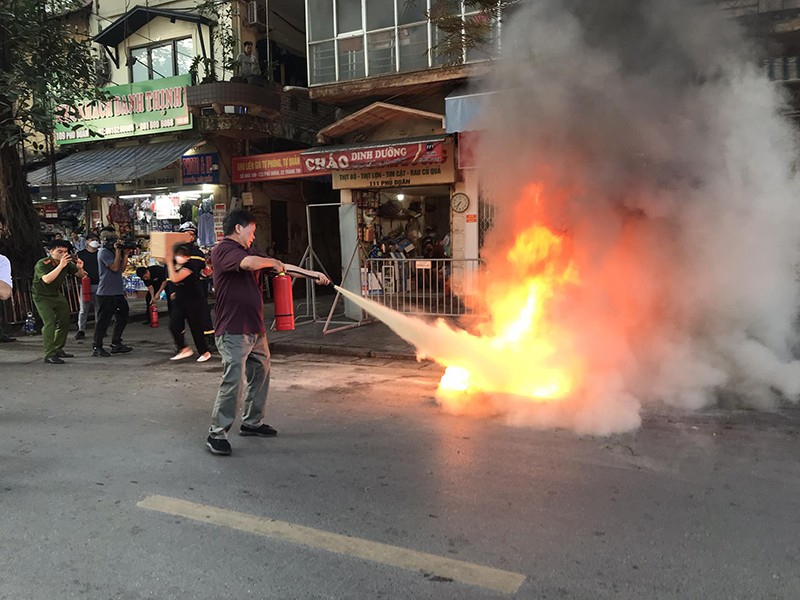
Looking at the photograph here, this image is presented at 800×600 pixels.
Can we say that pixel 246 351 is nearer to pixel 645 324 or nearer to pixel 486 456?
pixel 486 456

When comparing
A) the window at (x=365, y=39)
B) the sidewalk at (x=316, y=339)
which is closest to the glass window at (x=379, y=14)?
the window at (x=365, y=39)

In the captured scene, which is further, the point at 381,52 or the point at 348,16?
the point at 348,16

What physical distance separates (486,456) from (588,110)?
3.19 metres

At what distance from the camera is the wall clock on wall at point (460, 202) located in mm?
11953

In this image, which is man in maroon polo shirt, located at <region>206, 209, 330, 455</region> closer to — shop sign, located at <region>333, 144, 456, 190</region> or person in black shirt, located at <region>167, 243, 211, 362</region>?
person in black shirt, located at <region>167, 243, 211, 362</region>

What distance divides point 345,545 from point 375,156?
31.7ft

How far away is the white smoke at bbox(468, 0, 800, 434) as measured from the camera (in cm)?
506

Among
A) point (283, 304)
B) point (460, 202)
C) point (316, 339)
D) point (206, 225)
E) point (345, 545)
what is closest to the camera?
point (345, 545)

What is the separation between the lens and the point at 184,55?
49.7ft

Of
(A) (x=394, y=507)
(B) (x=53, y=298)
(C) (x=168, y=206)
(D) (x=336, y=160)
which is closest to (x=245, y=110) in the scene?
(D) (x=336, y=160)

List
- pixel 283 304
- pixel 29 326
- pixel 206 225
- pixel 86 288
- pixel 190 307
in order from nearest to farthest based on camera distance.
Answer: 1. pixel 283 304
2. pixel 190 307
3. pixel 86 288
4. pixel 29 326
5. pixel 206 225

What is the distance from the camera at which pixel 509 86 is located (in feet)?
18.0

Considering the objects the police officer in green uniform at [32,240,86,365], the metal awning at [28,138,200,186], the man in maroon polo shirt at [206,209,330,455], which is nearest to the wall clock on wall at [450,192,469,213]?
the metal awning at [28,138,200,186]

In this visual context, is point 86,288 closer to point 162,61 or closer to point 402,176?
point 402,176
